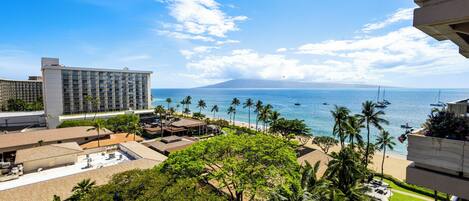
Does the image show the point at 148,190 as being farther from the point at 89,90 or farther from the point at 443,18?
the point at 89,90

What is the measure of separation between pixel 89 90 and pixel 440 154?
312 ft

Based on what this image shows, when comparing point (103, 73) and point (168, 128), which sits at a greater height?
point (103, 73)

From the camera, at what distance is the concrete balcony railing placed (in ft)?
23.9

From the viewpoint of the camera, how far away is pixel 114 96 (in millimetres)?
88625

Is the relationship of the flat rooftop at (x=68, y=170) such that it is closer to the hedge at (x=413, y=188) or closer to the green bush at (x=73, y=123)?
the green bush at (x=73, y=123)

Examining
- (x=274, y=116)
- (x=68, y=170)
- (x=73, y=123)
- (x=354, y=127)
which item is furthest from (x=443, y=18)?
(x=73, y=123)

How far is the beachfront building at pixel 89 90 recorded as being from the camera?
74.4m

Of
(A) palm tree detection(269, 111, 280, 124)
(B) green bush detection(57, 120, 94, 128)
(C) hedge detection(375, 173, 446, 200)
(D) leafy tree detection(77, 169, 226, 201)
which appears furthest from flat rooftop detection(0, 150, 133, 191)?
(C) hedge detection(375, 173, 446, 200)

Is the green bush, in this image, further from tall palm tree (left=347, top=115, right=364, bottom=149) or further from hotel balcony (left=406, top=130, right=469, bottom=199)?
hotel balcony (left=406, top=130, right=469, bottom=199)

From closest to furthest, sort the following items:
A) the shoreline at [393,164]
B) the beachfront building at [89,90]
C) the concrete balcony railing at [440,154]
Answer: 1. the concrete balcony railing at [440,154]
2. the shoreline at [393,164]
3. the beachfront building at [89,90]

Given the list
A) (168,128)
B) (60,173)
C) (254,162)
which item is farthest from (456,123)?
(168,128)

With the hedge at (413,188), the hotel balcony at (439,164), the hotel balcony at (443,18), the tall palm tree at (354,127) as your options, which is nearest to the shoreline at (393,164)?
the hedge at (413,188)

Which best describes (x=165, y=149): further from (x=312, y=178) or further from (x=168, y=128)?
(x=312, y=178)

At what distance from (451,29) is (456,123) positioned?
3081 mm
